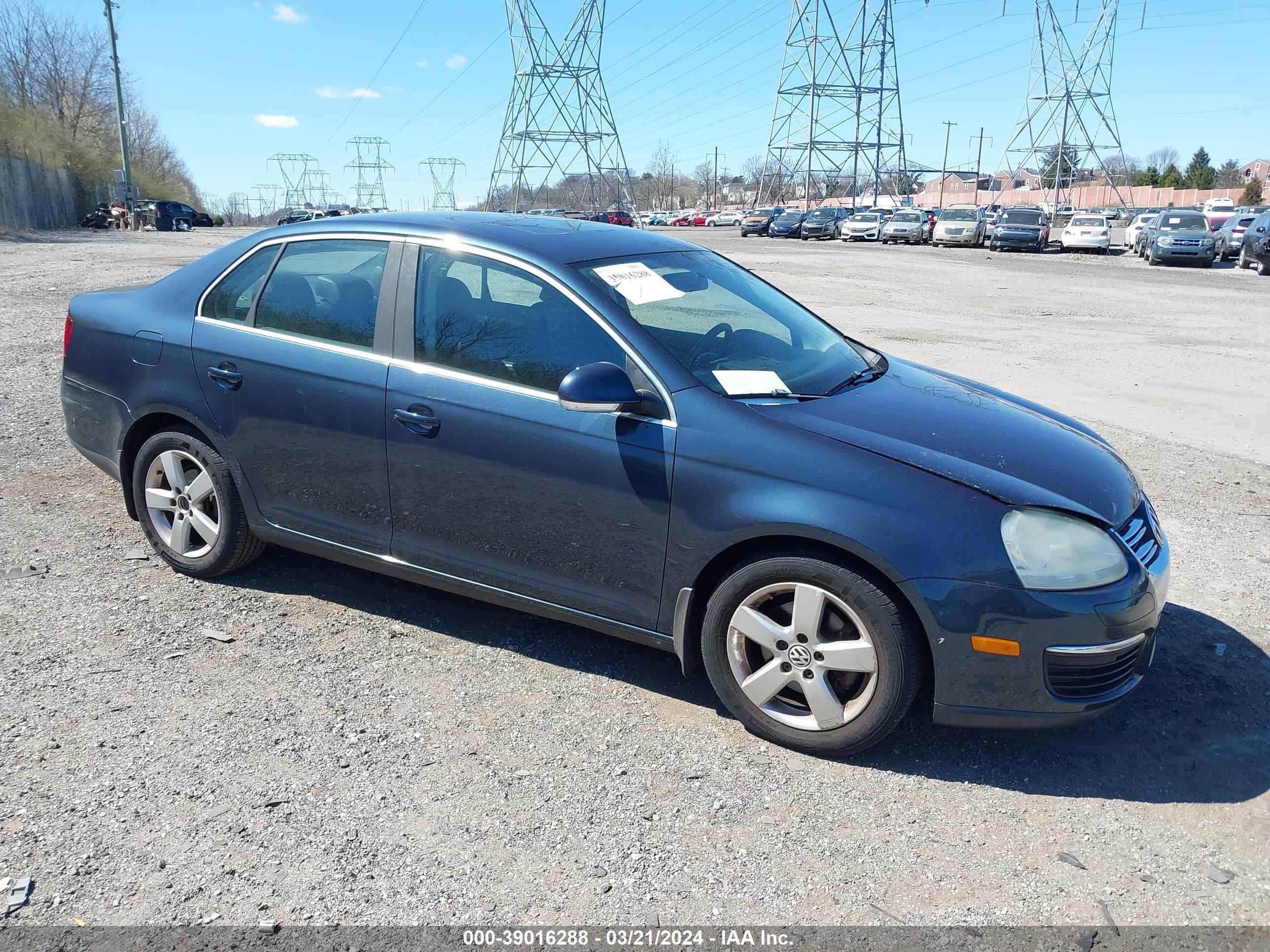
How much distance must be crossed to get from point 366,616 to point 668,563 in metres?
1.61

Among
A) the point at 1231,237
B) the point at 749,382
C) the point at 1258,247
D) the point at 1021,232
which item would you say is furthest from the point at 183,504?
the point at 1021,232

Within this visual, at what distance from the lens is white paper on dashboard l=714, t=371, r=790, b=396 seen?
3.57 meters

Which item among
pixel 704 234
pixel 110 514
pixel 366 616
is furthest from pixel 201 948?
pixel 704 234

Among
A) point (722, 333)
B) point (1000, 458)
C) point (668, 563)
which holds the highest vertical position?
→ point (722, 333)

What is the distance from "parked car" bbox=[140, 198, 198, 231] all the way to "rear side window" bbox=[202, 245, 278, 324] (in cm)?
5761

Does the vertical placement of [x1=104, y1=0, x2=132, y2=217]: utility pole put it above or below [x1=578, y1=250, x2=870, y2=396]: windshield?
above

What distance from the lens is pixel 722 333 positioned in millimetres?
3998

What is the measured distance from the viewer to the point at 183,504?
4605 millimetres

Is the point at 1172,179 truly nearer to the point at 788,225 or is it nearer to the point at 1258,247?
the point at 788,225

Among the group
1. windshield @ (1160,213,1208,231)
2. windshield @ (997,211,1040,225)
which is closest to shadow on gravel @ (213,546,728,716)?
windshield @ (1160,213,1208,231)

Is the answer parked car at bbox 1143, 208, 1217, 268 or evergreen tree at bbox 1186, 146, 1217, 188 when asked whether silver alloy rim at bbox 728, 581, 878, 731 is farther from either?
evergreen tree at bbox 1186, 146, 1217, 188

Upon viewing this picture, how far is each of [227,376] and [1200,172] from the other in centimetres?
10898

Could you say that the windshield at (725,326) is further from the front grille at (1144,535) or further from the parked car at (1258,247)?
the parked car at (1258,247)

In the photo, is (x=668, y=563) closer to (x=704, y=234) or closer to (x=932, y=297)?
(x=932, y=297)
